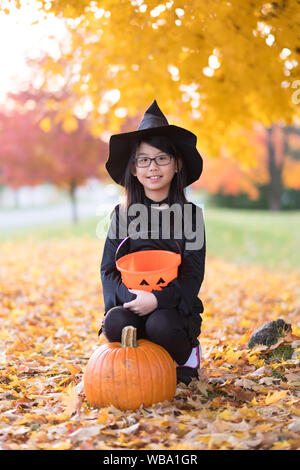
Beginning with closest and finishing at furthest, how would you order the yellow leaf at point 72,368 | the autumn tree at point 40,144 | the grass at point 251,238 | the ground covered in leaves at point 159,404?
the ground covered in leaves at point 159,404
the yellow leaf at point 72,368
the grass at point 251,238
the autumn tree at point 40,144

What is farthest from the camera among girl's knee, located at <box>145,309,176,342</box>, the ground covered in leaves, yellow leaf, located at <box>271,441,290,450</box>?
girl's knee, located at <box>145,309,176,342</box>

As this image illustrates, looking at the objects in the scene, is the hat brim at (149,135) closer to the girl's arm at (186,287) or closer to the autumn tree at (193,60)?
the girl's arm at (186,287)

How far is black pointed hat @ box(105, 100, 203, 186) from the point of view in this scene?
3.12m

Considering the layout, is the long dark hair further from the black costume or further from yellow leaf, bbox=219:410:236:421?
yellow leaf, bbox=219:410:236:421

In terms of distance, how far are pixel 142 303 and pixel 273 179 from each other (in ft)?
68.7

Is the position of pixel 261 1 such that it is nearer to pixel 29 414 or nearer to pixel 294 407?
pixel 294 407

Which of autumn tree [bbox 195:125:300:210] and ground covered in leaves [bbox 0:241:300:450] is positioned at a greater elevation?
autumn tree [bbox 195:125:300:210]

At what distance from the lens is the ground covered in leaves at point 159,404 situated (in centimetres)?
243

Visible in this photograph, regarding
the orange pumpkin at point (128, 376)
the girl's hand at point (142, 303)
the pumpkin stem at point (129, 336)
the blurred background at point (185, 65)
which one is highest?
the blurred background at point (185, 65)

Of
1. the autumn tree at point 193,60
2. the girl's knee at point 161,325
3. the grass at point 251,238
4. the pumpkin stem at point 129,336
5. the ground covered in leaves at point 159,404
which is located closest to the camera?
the ground covered in leaves at point 159,404

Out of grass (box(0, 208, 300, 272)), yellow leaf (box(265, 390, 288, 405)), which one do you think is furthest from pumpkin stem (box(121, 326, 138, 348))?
grass (box(0, 208, 300, 272))

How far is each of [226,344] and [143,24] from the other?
2.89 metres

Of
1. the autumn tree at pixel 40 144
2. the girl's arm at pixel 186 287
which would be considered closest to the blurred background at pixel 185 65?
the girl's arm at pixel 186 287
